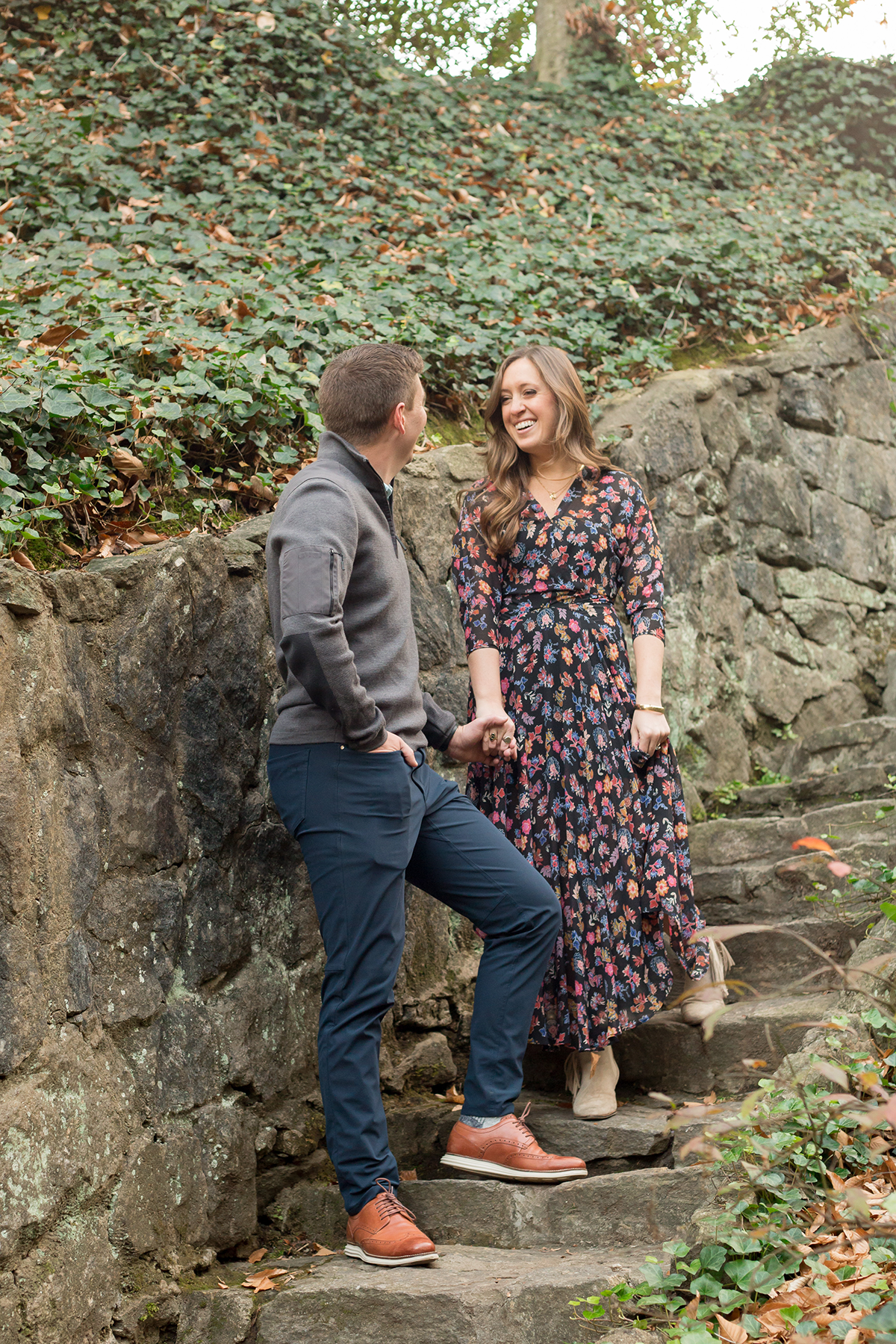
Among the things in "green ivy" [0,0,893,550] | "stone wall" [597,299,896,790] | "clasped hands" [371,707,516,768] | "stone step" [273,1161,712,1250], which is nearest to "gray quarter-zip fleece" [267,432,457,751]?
"clasped hands" [371,707,516,768]

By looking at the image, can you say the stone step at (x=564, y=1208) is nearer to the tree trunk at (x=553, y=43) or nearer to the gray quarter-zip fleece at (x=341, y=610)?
the gray quarter-zip fleece at (x=341, y=610)

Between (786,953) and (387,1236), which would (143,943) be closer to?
(387,1236)

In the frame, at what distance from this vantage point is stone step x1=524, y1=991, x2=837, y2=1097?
3.15 meters

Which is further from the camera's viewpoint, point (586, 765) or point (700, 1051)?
point (700, 1051)

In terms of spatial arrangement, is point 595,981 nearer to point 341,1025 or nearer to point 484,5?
point 341,1025

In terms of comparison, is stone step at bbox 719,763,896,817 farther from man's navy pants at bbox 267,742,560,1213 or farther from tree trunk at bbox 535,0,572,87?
tree trunk at bbox 535,0,572,87

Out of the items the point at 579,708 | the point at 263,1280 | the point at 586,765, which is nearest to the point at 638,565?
the point at 579,708

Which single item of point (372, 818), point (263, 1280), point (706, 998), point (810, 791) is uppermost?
point (372, 818)

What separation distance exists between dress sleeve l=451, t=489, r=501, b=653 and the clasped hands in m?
0.23

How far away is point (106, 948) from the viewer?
264cm

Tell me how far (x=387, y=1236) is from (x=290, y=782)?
1037 mm

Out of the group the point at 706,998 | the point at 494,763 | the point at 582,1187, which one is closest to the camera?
the point at 582,1187

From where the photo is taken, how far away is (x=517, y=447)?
342cm

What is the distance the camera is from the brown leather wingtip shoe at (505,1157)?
108 inches
